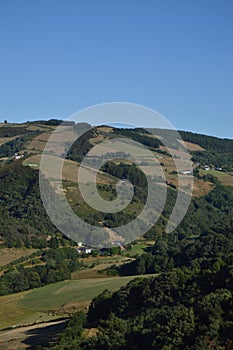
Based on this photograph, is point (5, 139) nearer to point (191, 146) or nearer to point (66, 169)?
point (191, 146)

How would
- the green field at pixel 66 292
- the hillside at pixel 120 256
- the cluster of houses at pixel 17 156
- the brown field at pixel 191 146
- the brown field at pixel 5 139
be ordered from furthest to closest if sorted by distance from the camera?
the brown field at pixel 191 146 → the brown field at pixel 5 139 → the cluster of houses at pixel 17 156 → the green field at pixel 66 292 → the hillside at pixel 120 256

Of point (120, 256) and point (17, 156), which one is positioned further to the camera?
point (17, 156)

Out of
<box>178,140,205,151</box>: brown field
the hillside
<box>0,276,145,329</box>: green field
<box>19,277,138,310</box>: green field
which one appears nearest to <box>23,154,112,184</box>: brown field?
the hillside

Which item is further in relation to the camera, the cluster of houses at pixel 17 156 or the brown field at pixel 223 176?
the brown field at pixel 223 176

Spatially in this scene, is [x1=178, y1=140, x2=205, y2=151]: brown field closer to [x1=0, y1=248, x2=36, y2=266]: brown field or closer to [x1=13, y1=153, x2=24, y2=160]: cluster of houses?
[x1=13, y1=153, x2=24, y2=160]: cluster of houses

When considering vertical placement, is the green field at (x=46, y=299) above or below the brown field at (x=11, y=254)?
below

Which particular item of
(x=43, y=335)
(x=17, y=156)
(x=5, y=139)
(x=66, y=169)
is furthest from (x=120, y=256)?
(x=5, y=139)

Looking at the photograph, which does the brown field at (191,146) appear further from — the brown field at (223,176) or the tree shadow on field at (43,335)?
the tree shadow on field at (43,335)

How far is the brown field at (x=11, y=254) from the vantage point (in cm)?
8279

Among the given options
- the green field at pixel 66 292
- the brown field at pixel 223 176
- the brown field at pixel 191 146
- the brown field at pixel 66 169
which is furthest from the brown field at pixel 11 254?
the brown field at pixel 191 146

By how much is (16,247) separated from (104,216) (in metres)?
20.2

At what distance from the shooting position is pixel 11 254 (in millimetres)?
86188

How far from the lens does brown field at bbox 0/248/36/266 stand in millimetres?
82794

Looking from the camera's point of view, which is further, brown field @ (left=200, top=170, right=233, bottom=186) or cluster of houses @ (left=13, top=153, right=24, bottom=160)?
brown field @ (left=200, top=170, right=233, bottom=186)
